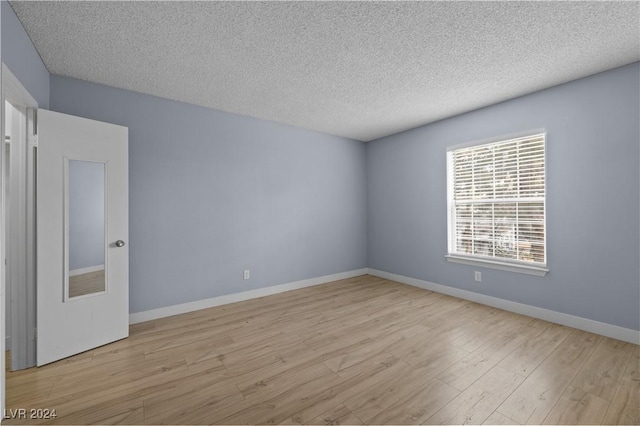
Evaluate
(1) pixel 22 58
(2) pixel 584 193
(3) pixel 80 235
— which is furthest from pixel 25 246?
(2) pixel 584 193

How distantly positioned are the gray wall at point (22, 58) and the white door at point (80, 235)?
11.2 inches

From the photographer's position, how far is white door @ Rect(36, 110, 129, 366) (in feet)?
7.61

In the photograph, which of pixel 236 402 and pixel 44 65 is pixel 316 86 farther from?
pixel 236 402

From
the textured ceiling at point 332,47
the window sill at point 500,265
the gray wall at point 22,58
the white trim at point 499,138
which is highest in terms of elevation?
the textured ceiling at point 332,47

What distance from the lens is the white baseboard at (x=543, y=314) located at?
2660 mm

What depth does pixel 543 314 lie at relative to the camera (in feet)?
10.4

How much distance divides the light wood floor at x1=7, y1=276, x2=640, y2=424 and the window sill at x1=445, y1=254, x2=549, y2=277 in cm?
55

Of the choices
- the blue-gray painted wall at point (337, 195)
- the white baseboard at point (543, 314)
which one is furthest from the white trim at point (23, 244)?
the white baseboard at point (543, 314)

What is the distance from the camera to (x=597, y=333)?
9.18ft

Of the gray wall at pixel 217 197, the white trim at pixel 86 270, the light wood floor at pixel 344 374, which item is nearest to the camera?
the light wood floor at pixel 344 374

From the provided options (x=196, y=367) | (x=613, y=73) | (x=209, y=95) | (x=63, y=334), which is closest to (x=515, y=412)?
(x=196, y=367)

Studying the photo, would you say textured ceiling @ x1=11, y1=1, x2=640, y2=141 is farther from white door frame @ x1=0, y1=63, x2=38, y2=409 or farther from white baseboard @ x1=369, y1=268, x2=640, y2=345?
white baseboard @ x1=369, y1=268, x2=640, y2=345

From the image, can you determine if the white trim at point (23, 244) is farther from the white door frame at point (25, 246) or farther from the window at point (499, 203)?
the window at point (499, 203)

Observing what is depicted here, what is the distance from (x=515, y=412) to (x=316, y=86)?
3260mm
